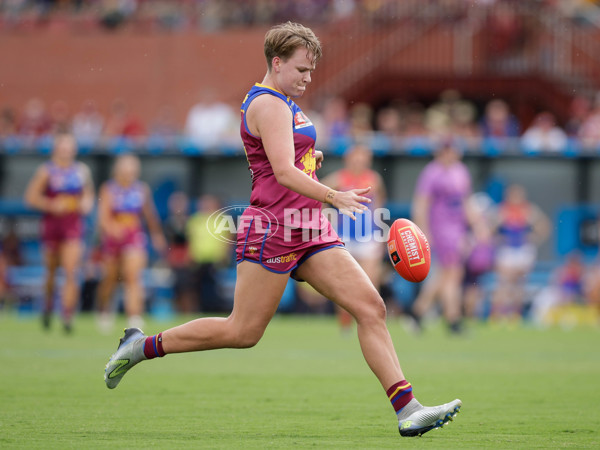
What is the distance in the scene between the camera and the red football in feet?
21.8

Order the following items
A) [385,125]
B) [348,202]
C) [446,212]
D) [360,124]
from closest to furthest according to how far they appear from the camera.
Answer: [348,202] → [446,212] → [360,124] → [385,125]

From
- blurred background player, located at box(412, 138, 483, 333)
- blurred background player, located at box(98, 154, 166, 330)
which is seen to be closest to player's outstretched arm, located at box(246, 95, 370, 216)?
blurred background player, located at box(412, 138, 483, 333)

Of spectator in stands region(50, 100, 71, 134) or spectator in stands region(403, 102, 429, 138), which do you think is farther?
spectator in stands region(50, 100, 71, 134)

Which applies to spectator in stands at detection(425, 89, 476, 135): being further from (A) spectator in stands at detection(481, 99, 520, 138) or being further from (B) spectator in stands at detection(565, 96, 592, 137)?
(B) spectator in stands at detection(565, 96, 592, 137)

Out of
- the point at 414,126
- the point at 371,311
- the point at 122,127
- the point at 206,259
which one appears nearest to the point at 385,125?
the point at 414,126

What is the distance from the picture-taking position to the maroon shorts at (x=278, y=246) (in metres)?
6.27

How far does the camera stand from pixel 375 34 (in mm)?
24219

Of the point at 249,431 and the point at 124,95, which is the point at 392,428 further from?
the point at 124,95

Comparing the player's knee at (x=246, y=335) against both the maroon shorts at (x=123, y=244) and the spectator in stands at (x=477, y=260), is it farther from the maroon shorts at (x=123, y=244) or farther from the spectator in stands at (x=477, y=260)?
the spectator in stands at (x=477, y=260)

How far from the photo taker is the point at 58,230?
14.5 metres

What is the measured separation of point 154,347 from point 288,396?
71.7 inches

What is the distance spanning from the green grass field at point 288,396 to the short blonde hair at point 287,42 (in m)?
2.24

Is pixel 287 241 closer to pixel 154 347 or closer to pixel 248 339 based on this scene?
pixel 248 339

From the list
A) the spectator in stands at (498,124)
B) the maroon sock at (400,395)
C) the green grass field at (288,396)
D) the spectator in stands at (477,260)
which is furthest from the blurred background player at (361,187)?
the maroon sock at (400,395)
